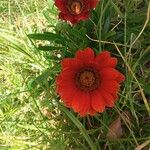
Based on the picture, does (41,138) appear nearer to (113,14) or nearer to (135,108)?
(135,108)

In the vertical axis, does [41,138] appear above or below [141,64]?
below

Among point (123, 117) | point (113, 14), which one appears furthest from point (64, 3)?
point (123, 117)

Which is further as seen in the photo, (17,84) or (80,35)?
(17,84)

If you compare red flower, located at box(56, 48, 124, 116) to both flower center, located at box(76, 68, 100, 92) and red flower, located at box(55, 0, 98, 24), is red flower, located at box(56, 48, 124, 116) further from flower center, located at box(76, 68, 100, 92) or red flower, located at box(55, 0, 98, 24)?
red flower, located at box(55, 0, 98, 24)

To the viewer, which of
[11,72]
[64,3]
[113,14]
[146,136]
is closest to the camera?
[64,3]

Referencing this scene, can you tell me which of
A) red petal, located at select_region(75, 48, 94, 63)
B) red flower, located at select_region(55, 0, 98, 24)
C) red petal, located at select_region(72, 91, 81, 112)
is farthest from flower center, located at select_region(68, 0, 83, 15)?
red petal, located at select_region(72, 91, 81, 112)

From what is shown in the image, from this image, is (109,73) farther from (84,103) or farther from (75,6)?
(75,6)
